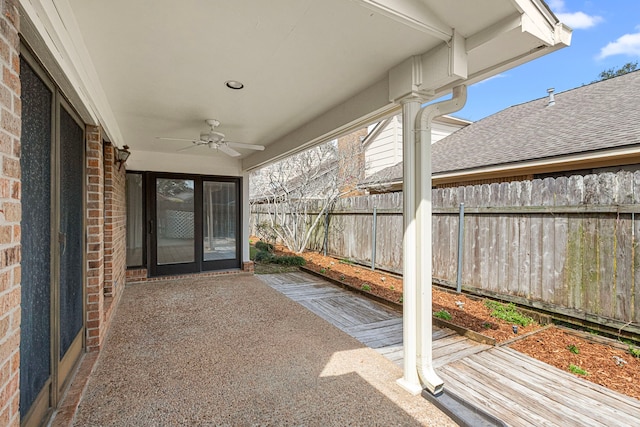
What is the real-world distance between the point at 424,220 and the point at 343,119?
1555 mm

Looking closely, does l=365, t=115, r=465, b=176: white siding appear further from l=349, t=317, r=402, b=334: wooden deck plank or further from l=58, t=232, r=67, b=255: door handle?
l=58, t=232, r=67, b=255: door handle

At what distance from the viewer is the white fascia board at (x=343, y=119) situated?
114 inches

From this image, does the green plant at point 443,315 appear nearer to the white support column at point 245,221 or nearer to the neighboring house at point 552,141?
the neighboring house at point 552,141

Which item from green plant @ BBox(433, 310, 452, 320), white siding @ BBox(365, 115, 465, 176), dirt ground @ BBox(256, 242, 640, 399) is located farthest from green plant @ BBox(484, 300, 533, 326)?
white siding @ BBox(365, 115, 465, 176)

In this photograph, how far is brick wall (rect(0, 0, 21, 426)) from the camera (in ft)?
3.75

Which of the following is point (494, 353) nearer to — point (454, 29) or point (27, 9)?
point (454, 29)

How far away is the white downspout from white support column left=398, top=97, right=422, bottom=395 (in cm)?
3


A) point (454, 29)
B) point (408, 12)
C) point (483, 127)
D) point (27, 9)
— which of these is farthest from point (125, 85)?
point (483, 127)

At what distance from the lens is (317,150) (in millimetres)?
8852

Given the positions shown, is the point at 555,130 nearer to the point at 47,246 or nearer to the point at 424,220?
the point at 424,220

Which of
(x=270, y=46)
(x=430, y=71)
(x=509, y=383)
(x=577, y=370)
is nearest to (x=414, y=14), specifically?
(x=430, y=71)

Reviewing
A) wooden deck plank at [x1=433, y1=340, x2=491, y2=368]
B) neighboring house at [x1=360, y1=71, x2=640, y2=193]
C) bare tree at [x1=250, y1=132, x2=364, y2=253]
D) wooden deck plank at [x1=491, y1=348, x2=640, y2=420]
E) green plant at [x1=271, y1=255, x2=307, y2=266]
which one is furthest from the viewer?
bare tree at [x1=250, y1=132, x2=364, y2=253]

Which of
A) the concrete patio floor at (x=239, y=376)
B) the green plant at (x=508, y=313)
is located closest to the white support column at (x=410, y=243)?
the concrete patio floor at (x=239, y=376)

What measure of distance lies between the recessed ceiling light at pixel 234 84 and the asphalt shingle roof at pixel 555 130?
13.7 feet
